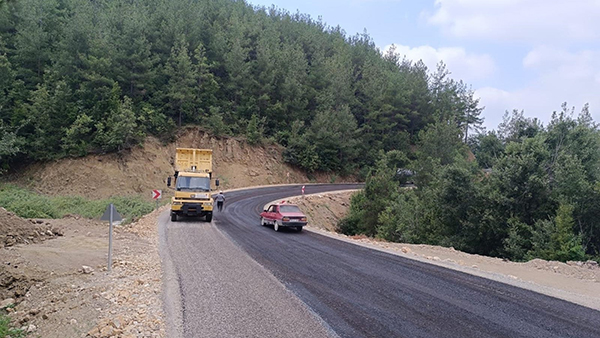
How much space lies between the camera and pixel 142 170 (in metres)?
43.5

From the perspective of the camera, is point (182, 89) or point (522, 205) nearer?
point (522, 205)

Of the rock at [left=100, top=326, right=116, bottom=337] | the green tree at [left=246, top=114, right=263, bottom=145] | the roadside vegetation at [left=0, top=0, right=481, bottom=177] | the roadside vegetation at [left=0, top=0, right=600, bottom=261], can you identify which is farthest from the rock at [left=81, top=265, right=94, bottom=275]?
the green tree at [left=246, top=114, right=263, bottom=145]

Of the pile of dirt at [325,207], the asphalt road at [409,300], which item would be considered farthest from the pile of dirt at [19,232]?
the pile of dirt at [325,207]

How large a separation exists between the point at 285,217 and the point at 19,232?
12.0m

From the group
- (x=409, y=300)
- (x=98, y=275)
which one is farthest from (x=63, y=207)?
(x=409, y=300)

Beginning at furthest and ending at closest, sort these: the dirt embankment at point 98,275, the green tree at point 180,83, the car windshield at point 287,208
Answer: the green tree at point 180,83 < the car windshield at point 287,208 < the dirt embankment at point 98,275

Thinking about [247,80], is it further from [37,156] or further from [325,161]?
[37,156]

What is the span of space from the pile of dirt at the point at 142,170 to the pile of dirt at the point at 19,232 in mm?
22870

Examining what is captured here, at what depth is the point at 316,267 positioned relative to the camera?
12.0m

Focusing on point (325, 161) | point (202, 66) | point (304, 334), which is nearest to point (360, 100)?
point (325, 161)

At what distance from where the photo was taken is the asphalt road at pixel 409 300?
6969 mm

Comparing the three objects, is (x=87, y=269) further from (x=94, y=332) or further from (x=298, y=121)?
(x=298, y=121)

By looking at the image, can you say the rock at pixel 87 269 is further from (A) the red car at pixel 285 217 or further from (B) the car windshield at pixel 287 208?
(B) the car windshield at pixel 287 208

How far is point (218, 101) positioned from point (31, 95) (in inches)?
858
